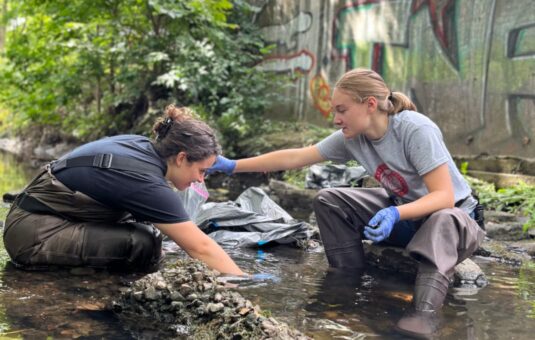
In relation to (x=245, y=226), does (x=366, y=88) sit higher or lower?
higher

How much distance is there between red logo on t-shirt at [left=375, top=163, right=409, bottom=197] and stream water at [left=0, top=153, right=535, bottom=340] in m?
0.54

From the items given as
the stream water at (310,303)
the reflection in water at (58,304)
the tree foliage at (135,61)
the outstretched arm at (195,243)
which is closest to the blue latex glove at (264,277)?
the stream water at (310,303)

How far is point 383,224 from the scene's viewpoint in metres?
2.98

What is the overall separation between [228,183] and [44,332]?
21.7 ft

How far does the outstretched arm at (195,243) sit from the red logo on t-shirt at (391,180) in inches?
40.7

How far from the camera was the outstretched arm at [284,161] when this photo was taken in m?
3.86

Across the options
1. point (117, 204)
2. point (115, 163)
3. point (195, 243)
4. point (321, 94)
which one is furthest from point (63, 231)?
point (321, 94)

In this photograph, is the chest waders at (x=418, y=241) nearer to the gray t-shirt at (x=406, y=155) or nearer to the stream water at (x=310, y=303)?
the stream water at (x=310, y=303)

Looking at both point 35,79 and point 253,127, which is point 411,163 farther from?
point 35,79

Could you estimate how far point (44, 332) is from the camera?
92.1 inches

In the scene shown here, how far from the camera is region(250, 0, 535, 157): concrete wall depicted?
274 inches

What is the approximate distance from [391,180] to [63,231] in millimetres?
1834

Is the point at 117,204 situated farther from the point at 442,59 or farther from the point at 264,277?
the point at 442,59

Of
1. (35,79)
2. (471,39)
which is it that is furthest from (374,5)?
(35,79)
